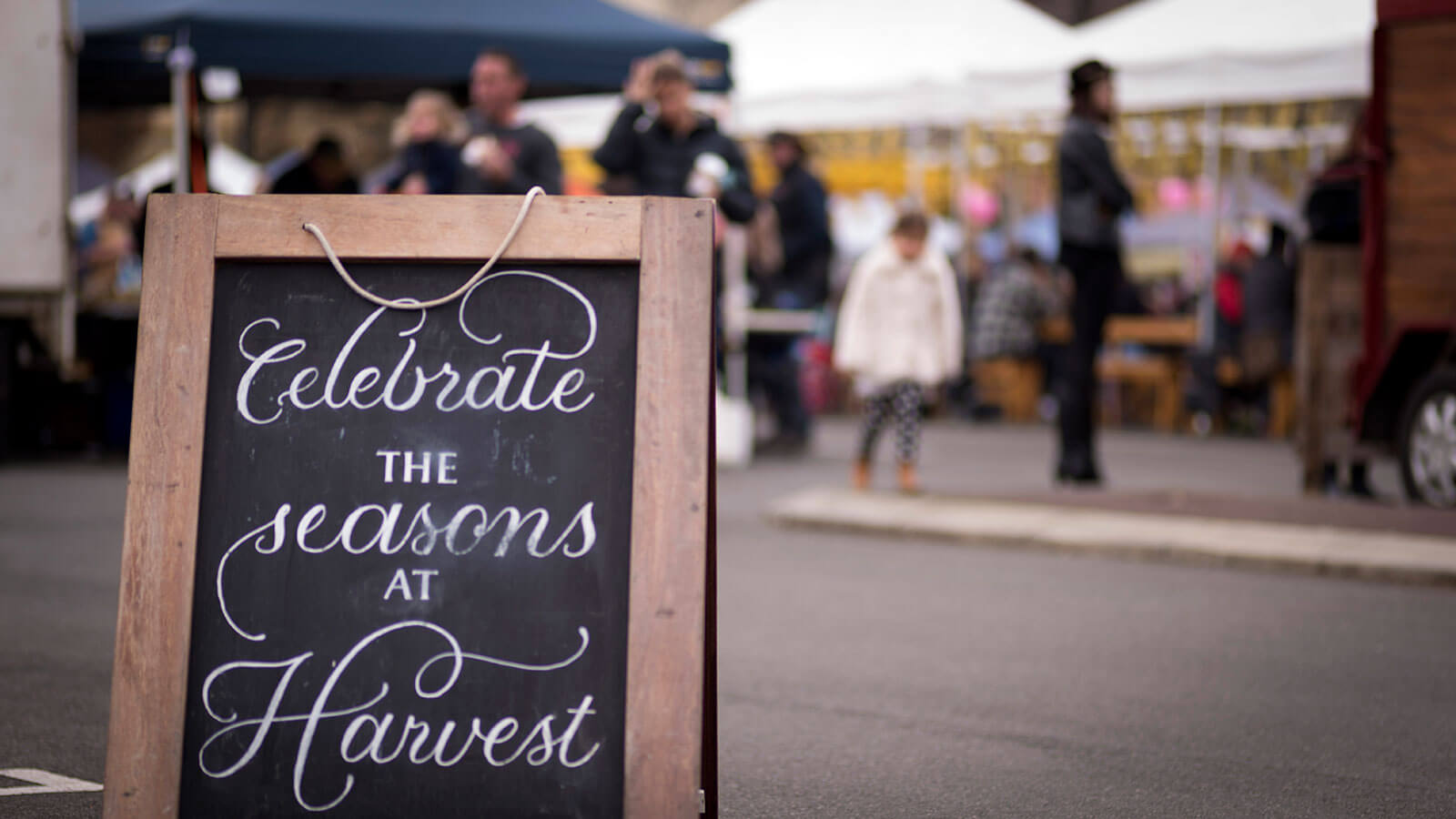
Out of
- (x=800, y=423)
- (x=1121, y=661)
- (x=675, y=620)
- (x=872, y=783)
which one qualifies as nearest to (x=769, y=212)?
(x=800, y=423)

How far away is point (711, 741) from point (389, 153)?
14.9 metres

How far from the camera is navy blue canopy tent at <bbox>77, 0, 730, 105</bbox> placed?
11625 millimetres

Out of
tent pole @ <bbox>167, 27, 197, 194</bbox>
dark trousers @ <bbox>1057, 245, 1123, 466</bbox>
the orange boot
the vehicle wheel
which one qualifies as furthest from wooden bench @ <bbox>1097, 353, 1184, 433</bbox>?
tent pole @ <bbox>167, 27, 197, 194</bbox>

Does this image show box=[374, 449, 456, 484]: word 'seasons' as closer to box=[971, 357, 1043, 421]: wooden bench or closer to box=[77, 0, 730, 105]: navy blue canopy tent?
box=[77, 0, 730, 105]: navy blue canopy tent

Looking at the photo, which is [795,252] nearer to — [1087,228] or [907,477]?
[907,477]

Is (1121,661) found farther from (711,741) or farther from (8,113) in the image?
(8,113)

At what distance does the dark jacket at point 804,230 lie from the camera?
14.1m

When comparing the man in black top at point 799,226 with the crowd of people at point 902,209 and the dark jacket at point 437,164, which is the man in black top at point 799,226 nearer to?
the crowd of people at point 902,209

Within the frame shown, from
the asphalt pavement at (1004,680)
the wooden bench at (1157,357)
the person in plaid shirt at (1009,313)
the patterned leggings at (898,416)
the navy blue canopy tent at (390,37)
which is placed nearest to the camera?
the asphalt pavement at (1004,680)

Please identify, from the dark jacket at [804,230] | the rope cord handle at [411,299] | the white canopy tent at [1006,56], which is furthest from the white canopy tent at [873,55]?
the rope cord handle at [411,299]

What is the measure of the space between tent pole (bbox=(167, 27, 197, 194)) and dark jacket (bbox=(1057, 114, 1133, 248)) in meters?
5.07

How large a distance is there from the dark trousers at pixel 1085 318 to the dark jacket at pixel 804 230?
13.6ft

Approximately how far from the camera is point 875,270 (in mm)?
10438

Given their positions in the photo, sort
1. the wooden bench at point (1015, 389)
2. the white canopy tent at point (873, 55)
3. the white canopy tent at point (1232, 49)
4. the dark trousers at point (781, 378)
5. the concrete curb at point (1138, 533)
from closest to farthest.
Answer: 1. the concrete curb at point (1138, 533)
2. the dark trousers at point (781, 378)
3. the white canopy tent at point (1232, 49)
4. the white canopy tent at point (873, 55)
5. the wooden bench at point (1015, 389)
